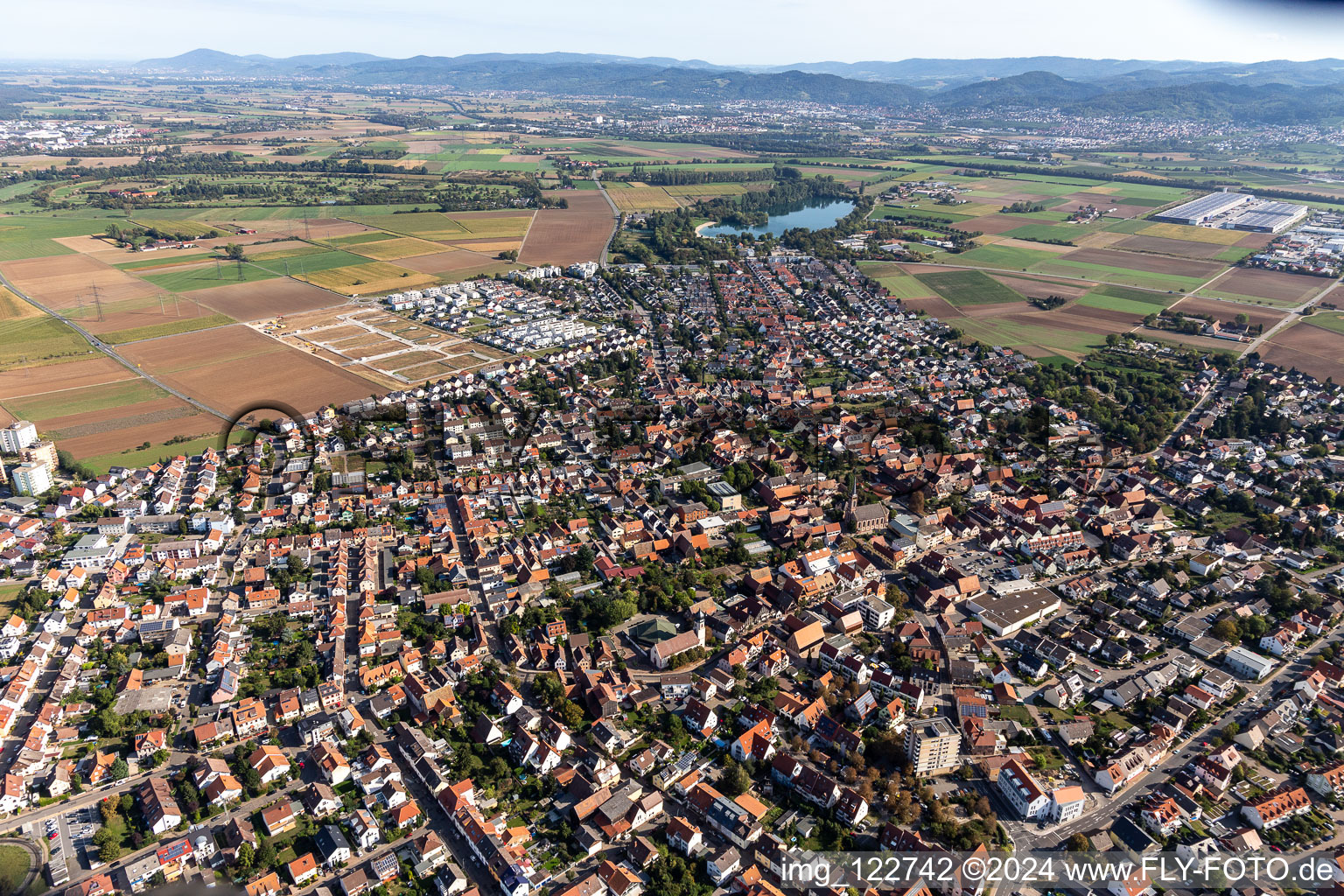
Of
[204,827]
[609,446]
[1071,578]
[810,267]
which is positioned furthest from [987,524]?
[810,267]

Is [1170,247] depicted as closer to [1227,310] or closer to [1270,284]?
[1270,284]

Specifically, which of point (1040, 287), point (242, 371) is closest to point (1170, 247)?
point (1040, 287)

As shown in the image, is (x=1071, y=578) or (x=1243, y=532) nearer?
(x=1071, y=578)

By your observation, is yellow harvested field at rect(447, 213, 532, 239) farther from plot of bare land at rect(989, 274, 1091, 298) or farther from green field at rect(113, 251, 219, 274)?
plot of bare land at rect(989, 274, 1091, 298)

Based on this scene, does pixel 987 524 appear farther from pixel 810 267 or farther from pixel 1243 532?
pixel 810 267

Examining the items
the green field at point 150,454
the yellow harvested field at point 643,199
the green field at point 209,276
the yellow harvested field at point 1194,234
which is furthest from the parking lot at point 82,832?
the yellow harvested field at point 1194,234

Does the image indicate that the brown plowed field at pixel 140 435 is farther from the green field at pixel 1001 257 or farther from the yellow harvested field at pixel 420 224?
the green field at pixel 1001 257
